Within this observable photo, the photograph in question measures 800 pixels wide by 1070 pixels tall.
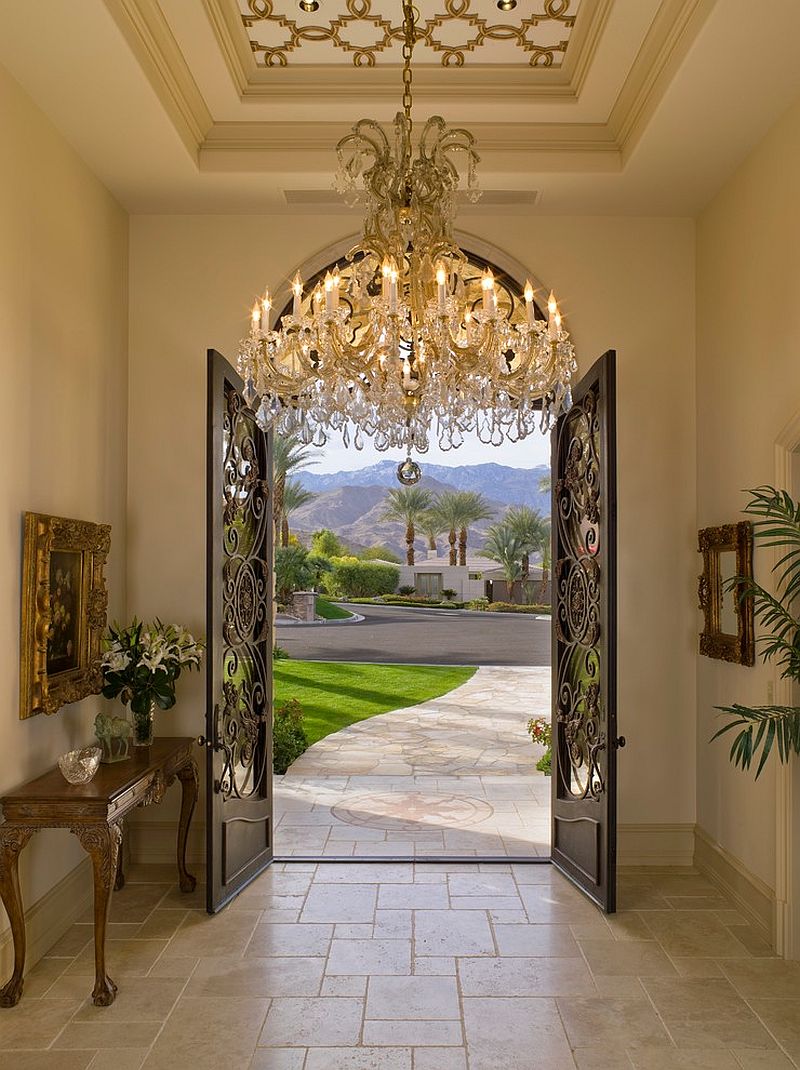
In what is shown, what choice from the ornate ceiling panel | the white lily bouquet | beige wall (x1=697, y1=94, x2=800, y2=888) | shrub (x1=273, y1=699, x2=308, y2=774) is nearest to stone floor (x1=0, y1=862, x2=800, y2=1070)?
beige wall (x1=697, y1=94, x2=800, y2=888)

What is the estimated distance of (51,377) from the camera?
14.8 ft

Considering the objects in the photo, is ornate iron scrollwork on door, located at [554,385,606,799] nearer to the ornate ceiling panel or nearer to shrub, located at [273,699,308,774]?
the ornate ceiling panel

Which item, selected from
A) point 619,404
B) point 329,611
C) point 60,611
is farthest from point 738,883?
point 329,611

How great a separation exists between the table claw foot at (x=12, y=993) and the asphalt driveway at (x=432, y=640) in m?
11.8

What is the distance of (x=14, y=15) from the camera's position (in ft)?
11.9

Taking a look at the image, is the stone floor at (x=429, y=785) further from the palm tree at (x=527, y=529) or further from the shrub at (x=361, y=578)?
the shrub at (x=361, y=578)

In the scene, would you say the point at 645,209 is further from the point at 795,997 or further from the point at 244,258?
the point at 795,997

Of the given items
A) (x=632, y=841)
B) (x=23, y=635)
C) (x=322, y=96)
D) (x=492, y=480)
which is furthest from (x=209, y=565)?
(x=492, y=480)

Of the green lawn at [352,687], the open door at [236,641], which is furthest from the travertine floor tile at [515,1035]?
the green lawn at [352,687]

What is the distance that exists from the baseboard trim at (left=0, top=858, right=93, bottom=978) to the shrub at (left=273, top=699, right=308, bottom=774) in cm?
444

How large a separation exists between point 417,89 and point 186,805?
396 cm

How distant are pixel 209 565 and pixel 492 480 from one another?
12794 mm

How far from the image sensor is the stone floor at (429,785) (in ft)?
20.5

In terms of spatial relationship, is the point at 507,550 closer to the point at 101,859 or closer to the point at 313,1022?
the point at 101,859
